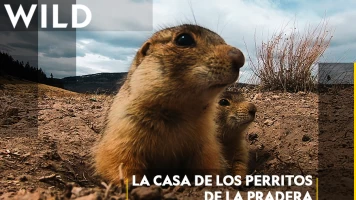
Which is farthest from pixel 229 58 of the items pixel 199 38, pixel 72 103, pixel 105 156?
pixel 72 103

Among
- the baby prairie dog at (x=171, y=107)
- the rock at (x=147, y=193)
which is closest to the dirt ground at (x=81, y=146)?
the rock at (x=147, y=193)

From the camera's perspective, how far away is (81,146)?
595 centimetres

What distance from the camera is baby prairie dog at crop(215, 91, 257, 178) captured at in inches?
221

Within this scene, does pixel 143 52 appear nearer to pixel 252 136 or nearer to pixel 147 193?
pixel 147 193

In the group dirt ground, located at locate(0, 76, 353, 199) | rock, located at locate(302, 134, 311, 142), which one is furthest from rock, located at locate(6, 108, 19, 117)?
rock, located at locate(302, 134, 311, 142)

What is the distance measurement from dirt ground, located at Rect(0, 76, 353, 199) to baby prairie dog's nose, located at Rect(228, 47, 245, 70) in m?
1.04

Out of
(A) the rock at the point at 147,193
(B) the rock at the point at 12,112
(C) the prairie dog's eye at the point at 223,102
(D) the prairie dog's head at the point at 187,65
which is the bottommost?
(A) the rock at the point at 147,193

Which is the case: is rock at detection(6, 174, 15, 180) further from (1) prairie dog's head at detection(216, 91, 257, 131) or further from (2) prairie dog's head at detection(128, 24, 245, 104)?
(1) prairie dog's head at detection(216, 91, 257, 131)

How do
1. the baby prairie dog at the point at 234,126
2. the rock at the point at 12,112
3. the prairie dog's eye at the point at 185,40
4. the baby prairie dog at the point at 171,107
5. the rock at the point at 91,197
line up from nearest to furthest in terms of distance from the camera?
1. the rock at the point at 91,197
2. the baby prairie dog at the point at 171,107
3. the prairie dog's eye at the point at 185,40
4. the baby prairie dog at the point at 234,126
5. the rock at the point at 12,112

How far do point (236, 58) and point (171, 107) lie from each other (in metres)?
0.74

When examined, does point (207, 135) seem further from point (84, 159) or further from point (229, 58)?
point (84, 159)

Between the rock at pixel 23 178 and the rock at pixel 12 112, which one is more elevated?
the rock at pixel 12 112

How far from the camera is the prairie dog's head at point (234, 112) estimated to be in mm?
5613

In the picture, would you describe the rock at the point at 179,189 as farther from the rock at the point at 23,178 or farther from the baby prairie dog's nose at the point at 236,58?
the rock at the point at 23,178
